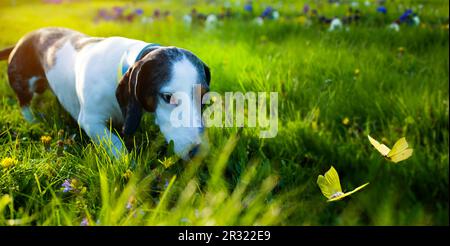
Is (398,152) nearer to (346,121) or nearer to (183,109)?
(183,109)

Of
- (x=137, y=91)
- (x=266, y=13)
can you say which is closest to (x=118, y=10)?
(x=266, y=13)

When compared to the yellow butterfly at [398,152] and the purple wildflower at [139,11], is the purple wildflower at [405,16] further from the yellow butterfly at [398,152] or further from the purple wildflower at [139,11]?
the yellow butterfly at [398,152]

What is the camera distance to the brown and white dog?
4.46ft

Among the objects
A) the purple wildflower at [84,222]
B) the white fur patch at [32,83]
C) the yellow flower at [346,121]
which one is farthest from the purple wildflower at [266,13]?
the purple wildflower at [84,222]

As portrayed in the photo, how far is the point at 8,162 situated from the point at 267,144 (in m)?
0.89

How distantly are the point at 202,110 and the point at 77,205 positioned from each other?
402mm

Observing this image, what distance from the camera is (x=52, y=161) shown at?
1.33 m

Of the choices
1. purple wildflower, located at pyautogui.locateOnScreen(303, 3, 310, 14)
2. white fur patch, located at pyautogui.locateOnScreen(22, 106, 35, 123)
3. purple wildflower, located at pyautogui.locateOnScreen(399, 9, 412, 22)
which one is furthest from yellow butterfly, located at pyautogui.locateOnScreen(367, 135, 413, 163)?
purple wildflower, located at pyautogui.locateOnScreen(303, 3, 310, 14)

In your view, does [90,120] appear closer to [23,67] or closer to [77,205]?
[77,205]

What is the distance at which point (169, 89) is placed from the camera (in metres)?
1.35
